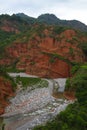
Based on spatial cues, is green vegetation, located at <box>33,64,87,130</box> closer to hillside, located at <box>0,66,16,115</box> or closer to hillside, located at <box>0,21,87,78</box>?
hillside, located at <box>0,66,16,115</box>

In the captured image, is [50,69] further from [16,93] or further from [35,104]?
[35,104]

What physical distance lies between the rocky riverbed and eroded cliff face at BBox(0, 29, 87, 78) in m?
23.4

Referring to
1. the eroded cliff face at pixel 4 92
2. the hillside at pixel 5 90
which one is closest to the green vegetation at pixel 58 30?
the hillside at pixel 5 90

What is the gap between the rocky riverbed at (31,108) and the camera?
60344 mm

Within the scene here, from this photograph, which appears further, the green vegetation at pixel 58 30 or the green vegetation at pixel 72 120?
the green vegetation at pixel 58 30

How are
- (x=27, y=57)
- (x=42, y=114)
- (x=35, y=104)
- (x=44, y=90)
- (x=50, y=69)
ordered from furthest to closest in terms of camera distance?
(x=27, y=57), (x=50, y=69), (x=44, y=90), (x=35, y=104), (x=42, y=114)

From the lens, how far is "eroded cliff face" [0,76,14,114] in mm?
74819

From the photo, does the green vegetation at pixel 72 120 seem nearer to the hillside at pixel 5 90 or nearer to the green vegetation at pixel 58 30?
the hillside at pixel 5 90

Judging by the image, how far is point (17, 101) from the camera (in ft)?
258

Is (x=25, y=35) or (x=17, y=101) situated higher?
(x=25, y=35)

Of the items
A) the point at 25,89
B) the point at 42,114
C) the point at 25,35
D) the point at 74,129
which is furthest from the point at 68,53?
the point at 74,129

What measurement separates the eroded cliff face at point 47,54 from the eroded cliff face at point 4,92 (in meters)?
29.0

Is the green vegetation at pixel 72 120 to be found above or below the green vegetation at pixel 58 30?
below

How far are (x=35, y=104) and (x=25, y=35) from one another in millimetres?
60697
